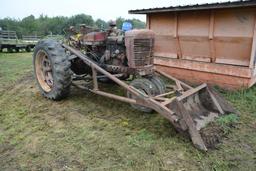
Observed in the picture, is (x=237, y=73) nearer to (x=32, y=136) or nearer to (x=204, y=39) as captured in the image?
(x=204, y=39)

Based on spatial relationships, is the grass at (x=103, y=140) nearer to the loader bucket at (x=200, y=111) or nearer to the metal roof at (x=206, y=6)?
the loader bucket at (x=200, y=111)

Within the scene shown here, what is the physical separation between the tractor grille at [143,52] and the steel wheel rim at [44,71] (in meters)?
1.86

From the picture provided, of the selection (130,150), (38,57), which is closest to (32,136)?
(130,150)

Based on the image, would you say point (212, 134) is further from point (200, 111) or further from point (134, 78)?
point (134, 78)

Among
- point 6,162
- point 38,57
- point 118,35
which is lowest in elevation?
point 6,162

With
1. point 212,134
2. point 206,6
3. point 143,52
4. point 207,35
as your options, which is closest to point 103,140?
point 212,134

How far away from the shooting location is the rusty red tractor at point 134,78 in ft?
11.1

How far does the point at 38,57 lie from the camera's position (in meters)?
5.27

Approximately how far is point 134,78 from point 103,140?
1.49 metres

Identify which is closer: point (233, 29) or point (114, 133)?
point (114, 133)

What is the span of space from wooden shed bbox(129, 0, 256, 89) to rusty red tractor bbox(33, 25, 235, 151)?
5.69 ft

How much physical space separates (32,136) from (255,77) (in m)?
4.80

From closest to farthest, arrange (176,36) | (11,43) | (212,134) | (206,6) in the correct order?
1. (212,134)
2. (206,6)
3. (176,36)
4. (11,43)

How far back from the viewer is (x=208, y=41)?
19.9ft
